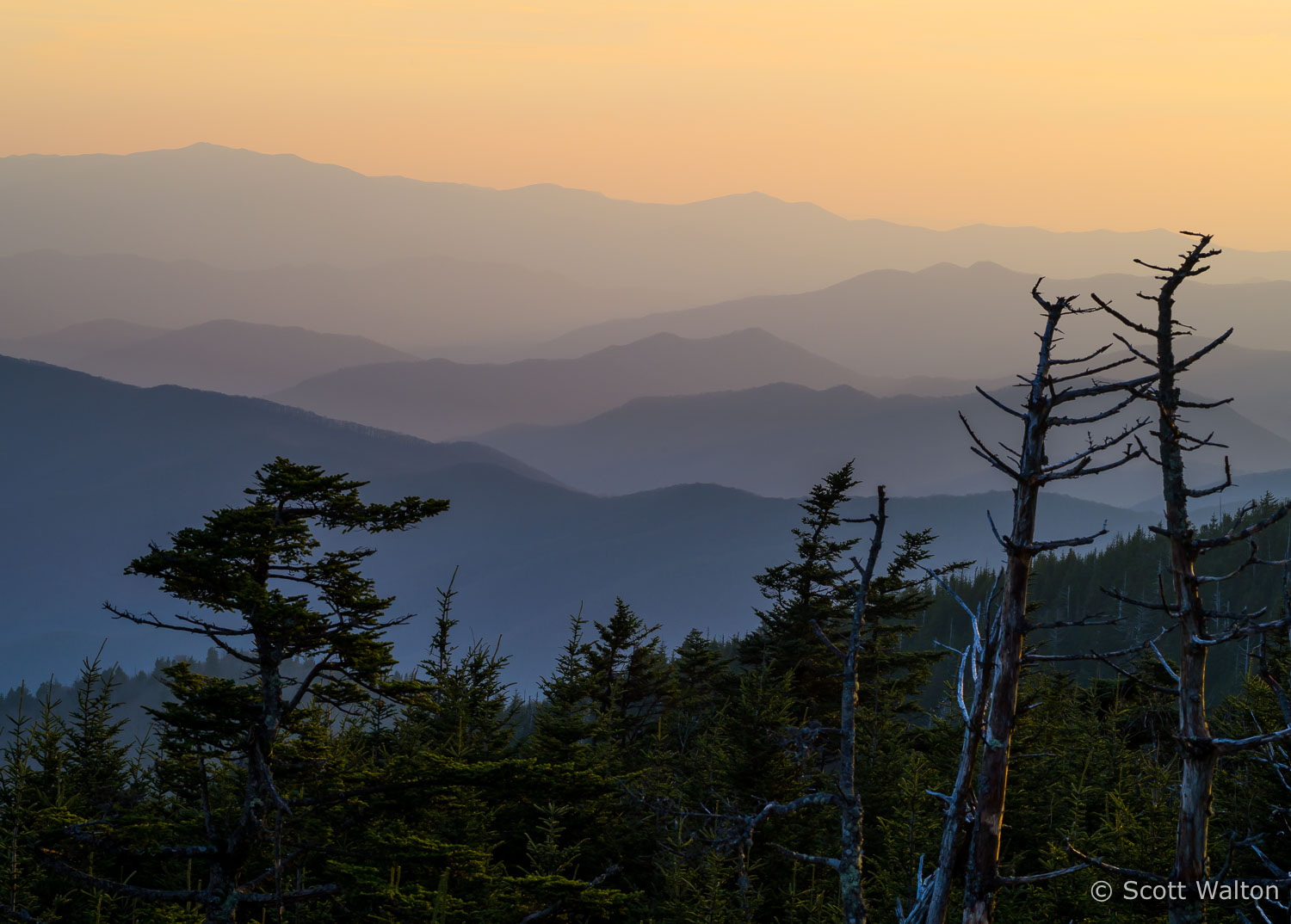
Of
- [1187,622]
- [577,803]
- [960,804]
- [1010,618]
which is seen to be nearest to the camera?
[1010,618]

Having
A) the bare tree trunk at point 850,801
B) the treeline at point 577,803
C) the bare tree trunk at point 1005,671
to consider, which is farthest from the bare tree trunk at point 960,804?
the treeline at point 577,803

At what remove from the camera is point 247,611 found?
63.3 ft

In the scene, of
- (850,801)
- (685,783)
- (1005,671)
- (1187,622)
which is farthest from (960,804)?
(685,783)

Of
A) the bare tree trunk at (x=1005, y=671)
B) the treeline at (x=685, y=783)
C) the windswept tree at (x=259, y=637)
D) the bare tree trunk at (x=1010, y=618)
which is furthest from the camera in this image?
the windswept tree at (x=259, y=637)

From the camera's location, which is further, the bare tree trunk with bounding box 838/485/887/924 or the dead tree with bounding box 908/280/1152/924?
the bare tree trunk with bounding box 838/485/887/924

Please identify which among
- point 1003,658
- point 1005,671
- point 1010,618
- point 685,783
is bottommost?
point 685,783

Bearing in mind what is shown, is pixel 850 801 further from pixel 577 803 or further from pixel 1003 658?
pixel 577 803

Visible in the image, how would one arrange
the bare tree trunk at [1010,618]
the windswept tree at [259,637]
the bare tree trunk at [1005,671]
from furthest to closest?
the windswept tree at [259,637]
the bare tree trunk at [1005,671]
the bare tree trunk at [1010,618]

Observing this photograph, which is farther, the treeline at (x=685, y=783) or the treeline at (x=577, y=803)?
the treeline at (x=577, y=803)

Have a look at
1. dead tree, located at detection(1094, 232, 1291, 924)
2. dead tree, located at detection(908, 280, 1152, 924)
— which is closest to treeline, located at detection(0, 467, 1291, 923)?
dead tree, located at detection(908, 280, 1152, 924)

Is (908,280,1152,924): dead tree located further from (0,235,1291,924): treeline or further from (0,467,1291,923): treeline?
(0,467,1291,923): treeline

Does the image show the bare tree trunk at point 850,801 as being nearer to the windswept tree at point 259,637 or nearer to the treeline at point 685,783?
the treeline at point 685,783

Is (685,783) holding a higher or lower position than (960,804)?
higher

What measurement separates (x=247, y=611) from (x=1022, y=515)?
1525cm
